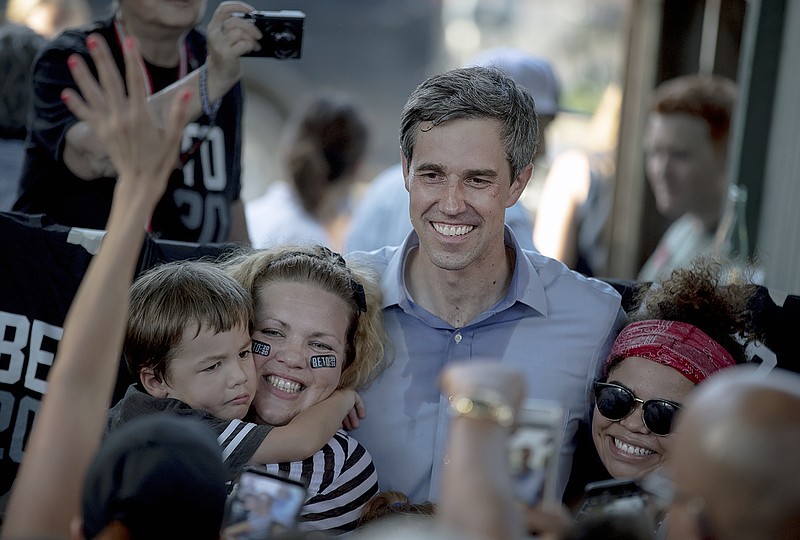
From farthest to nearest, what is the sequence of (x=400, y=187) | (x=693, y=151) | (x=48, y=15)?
(x=693, y=151), (x=48, y=15), (x=400, y=187)

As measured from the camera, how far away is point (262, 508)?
1849 mm

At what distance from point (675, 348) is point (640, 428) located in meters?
0.23

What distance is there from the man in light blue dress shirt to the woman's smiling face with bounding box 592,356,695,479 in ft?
0.72

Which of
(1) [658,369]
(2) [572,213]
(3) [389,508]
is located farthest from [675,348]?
(2) [572,213]

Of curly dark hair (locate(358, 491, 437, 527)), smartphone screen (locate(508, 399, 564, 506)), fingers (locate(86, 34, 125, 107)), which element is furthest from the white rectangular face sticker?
fingers (locate(86, 34, 125, 107))

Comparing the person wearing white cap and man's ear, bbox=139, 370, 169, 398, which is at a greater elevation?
the person wearing white cap

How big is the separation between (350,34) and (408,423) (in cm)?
541

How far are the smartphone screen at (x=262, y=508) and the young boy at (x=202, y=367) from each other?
2.02ft

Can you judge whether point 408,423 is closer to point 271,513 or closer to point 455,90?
point 455,90

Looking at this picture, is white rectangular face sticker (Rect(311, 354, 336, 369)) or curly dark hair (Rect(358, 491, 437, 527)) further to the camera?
white rectangular face sticker (Rect(311, 354, 336, 369))

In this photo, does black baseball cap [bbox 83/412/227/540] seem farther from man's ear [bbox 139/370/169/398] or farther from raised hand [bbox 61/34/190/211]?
man's ear [bbox 139/370/169/398]

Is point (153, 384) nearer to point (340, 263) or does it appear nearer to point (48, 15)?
point (340, 263)

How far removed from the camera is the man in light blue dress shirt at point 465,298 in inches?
114

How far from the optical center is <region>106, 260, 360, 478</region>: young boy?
8.37ft
